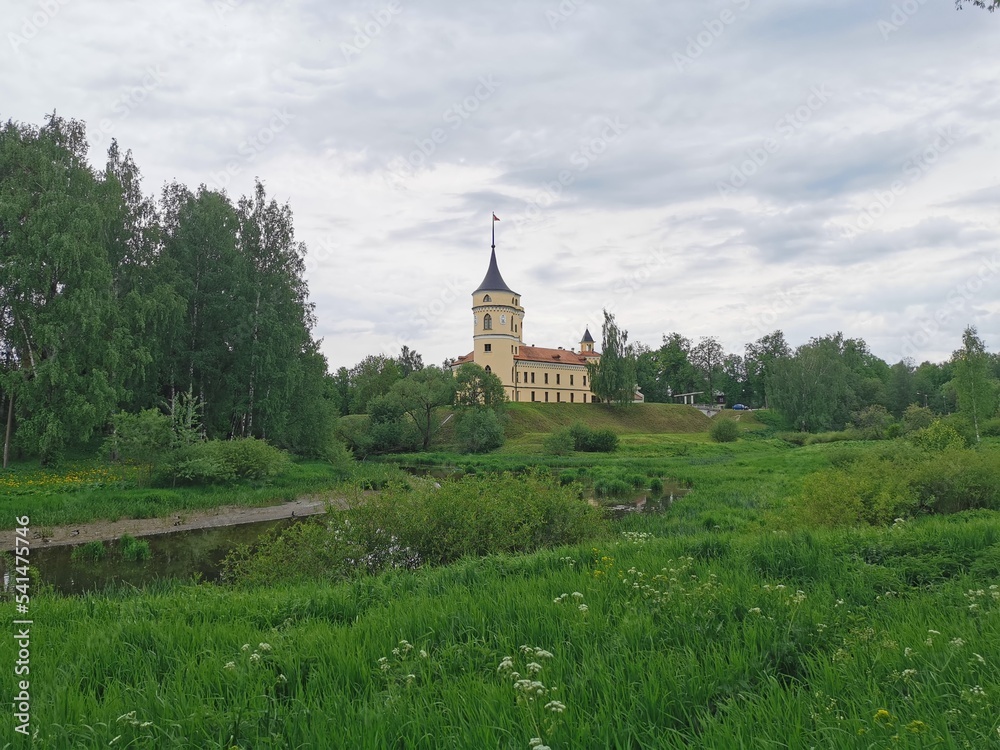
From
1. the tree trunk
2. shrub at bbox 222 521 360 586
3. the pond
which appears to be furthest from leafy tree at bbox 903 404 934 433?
the tree trunk

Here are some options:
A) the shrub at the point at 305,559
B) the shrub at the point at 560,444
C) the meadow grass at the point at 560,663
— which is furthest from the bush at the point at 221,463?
the shrub at the point at 560,444

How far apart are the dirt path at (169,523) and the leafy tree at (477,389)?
1362 inches

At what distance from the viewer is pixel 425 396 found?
5550 centimetres

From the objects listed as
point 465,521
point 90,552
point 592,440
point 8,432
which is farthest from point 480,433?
point 465,521

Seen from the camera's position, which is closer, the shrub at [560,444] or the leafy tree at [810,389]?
the shrub at [560,444]

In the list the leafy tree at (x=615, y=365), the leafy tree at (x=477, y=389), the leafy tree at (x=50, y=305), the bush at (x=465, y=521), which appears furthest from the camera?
the leafy tree at (x=615, y=365)

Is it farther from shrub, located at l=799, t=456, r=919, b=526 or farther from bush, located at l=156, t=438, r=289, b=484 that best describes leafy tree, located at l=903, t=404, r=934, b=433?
bush, located at l=156, t=438, r=289, b=484

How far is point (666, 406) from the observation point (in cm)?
8362

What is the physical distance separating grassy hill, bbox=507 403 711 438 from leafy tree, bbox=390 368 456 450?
12896mm

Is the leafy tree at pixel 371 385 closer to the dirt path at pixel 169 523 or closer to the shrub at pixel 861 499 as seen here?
the dirt path at pixel 169 523

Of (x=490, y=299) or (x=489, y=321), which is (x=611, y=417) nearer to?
(x=489, y=321)

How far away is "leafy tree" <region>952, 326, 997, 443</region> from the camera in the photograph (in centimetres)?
4359

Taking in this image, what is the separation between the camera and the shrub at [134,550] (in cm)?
1490

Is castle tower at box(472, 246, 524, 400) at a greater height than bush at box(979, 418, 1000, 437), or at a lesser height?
greater
